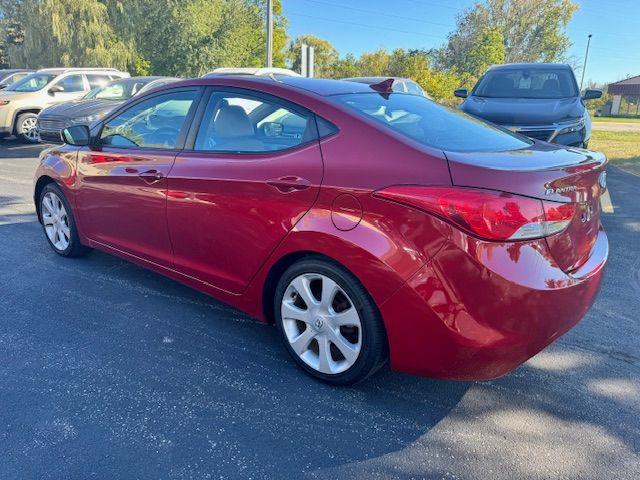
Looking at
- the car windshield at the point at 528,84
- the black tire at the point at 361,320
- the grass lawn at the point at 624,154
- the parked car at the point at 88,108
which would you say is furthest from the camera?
the parked car at the point at 88,108

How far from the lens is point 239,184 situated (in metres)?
2.87

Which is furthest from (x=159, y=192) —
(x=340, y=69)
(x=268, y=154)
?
(x=340, y=69)

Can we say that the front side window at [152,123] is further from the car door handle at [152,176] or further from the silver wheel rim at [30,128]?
the silver wheel rim at [30,128]

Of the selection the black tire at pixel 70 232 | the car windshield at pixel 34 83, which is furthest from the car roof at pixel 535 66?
the car windshield at pixel 34 83

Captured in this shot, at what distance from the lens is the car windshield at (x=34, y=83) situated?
12.9 meters

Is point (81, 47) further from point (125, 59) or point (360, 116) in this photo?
point (360, 116)

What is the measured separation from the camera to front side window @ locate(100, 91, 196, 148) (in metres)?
3.41

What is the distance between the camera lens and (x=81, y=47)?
24.9m

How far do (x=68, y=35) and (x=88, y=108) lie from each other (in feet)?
56.1

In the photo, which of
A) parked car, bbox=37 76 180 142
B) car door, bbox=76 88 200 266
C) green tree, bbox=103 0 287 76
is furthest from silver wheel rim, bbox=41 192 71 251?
green tree, bbox=103 0 287 76

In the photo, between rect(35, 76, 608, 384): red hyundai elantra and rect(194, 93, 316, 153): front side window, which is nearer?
rect(35, 76, 608, 384): red hyundai elantra

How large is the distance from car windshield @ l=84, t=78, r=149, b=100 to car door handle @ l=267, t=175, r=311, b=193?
33.6 feet

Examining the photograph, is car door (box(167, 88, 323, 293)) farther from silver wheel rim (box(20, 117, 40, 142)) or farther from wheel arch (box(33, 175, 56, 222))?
silver wheel rim (box(20, 117, 40, 142))

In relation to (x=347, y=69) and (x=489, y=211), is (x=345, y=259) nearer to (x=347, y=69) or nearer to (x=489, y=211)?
(x=489, y=211)
